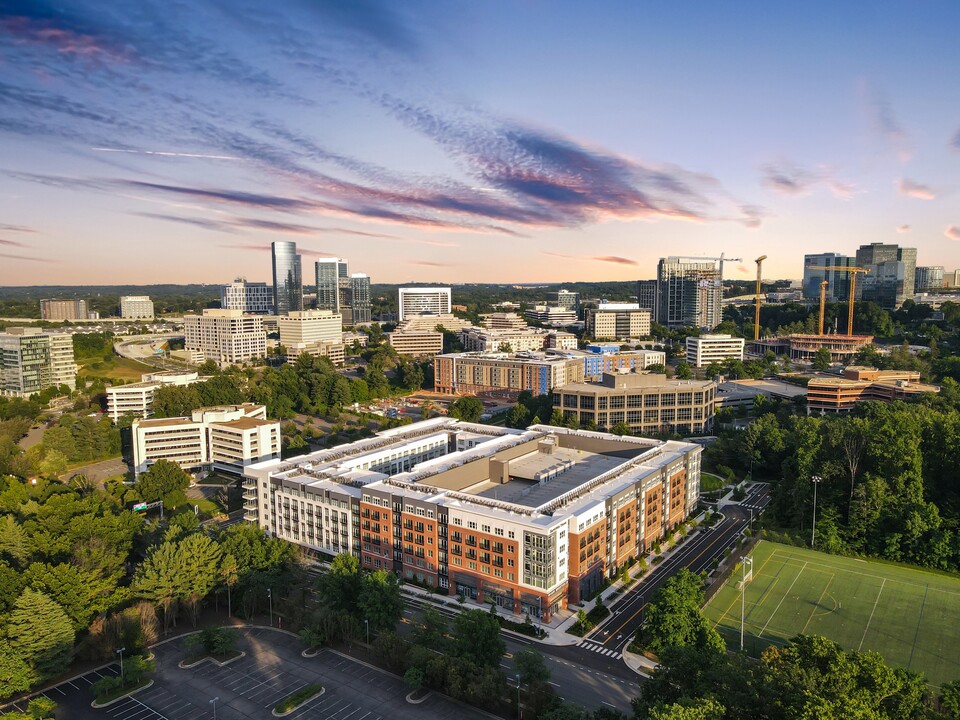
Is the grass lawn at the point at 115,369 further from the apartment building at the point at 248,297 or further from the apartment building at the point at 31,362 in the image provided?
the apartment building at the point at 248,297

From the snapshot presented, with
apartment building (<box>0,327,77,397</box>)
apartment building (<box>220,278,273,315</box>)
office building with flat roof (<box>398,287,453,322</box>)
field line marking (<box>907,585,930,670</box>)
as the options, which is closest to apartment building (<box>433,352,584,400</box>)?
apartment building (<box>0,327,77,397</box>)

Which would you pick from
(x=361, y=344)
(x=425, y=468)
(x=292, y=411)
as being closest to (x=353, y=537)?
(x=425, y=468)

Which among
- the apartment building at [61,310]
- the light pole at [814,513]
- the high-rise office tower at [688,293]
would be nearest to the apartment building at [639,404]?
the light pole at [814,513]

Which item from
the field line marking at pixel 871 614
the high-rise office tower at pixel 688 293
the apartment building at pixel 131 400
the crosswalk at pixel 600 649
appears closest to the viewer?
the crosswalk at pixel 600 649

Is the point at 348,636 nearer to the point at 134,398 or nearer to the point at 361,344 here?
the point at 134,398

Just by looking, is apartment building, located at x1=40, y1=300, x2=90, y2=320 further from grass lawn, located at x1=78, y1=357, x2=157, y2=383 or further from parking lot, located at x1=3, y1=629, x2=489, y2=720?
parking lot, located at x1=3, y1=629, x2=489, y2=720

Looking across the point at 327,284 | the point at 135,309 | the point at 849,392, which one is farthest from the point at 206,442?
the point at 135,309
